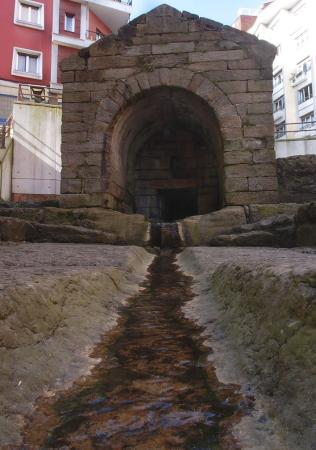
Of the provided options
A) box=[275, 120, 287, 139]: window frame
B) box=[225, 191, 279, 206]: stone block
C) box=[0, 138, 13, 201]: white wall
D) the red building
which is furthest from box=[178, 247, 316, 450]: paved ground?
the red building

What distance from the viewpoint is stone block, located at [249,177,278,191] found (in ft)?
23.0

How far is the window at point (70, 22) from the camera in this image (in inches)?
958

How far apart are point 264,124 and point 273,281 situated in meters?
6.18

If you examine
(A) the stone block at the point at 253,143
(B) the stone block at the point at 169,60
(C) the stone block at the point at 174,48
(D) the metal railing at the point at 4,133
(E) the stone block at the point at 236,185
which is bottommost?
(E) the stone block at the point at 236,185

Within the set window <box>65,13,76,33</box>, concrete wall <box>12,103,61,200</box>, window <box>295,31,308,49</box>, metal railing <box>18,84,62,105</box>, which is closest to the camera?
concrete wall <box>12,103,61,200</box>

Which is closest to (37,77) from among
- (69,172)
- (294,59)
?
(69,172)

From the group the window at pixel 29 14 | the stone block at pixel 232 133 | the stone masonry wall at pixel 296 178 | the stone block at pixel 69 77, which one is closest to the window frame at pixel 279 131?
the stone masonry wall at pixel 296 178

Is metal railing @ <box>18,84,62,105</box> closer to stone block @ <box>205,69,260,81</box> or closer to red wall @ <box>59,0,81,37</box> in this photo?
red wall @ <box>59,0,81,37</box>

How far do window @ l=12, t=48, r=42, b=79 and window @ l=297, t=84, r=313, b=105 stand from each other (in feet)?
64.6

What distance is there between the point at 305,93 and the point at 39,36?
19.9 meters

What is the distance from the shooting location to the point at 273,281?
1647 millimetres

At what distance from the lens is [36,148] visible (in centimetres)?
1579

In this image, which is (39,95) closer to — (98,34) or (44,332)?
(98,34)

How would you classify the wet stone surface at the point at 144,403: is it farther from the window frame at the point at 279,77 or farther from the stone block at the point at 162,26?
the window frame at the point at 279,77
